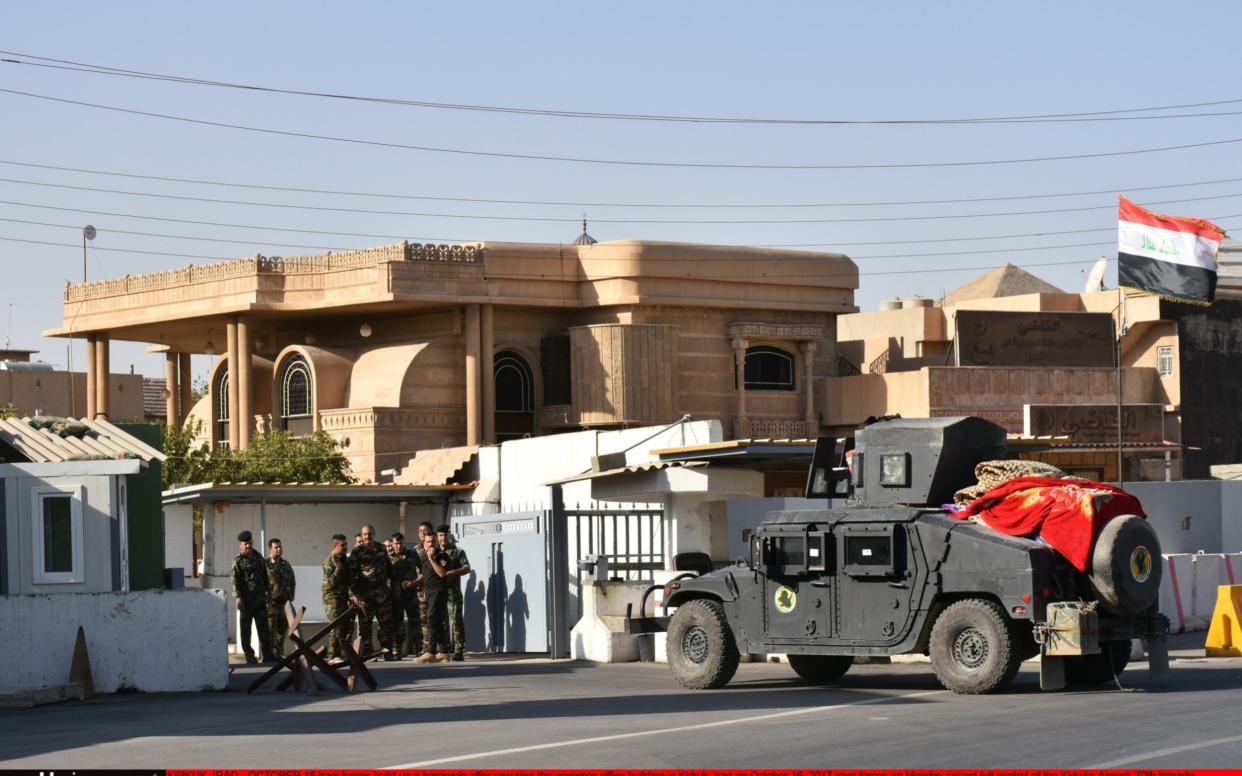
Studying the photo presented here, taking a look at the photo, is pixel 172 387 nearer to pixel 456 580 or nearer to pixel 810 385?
pixel 810 385

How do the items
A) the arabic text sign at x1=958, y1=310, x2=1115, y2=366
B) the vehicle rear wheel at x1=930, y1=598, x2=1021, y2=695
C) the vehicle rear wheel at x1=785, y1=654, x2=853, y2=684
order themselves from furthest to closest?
the arabic text sign at x1=958, y1=310, x2=1115, y2=366 < the vehicle rear wheel at x1=785, y1=654, x2=853, y2=684 < the vehicle rear wheel at x1=930, y1=598, x2=1021, y2=695

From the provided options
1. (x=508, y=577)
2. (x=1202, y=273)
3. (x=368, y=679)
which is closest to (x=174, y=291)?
(x=1202, y=273)

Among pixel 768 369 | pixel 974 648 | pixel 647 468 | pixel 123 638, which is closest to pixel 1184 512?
pixel 647 468

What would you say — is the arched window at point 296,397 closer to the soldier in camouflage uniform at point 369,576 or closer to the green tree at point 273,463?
the green tree at point 273,463

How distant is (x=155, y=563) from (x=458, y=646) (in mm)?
4603

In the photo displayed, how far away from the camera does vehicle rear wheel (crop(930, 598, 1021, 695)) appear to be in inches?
641

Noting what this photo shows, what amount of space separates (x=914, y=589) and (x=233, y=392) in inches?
1580

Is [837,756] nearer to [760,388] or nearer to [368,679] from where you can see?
[368,679]

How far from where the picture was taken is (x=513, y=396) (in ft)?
179

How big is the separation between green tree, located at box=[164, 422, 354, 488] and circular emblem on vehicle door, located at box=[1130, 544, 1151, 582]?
34.5 metres

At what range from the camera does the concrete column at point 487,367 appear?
52.0m

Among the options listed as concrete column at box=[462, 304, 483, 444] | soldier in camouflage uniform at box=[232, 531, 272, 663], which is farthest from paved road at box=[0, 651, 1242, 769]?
concrete column at box=[462, 304, 483, 444]

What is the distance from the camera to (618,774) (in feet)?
36.7

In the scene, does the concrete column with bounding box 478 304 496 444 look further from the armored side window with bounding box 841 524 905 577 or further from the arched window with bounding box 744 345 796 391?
the armored side window with bounding box 841 524 905 577
